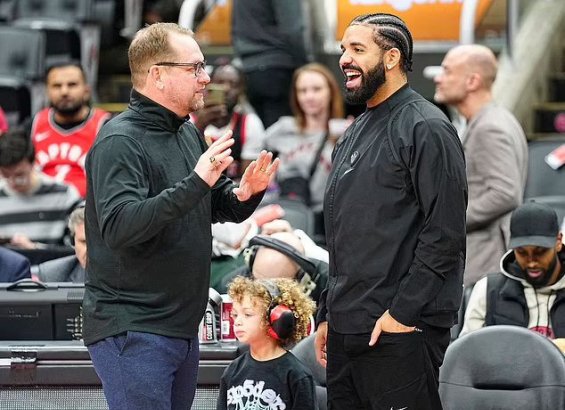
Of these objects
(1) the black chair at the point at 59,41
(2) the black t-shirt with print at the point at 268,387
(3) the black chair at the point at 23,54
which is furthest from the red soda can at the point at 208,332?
(1) the black chair at the point at 59,41

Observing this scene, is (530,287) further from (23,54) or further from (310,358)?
(23,54)

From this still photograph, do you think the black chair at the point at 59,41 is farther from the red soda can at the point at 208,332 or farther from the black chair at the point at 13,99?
the red soda can at the point at 208,332

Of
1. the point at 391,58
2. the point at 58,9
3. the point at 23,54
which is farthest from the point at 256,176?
the point at 58,9

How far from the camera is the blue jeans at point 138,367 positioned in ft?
14.9

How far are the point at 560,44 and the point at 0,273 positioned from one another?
574 cm

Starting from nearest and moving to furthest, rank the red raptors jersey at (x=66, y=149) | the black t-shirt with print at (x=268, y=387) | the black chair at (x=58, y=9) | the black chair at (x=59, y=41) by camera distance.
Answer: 1. the black t-shirt with print at (x=268, y=387)
2. the red raptors jersey at (x=66, y=149)
3. the black chair at (x=59, y=41)
4. the black chair at (x=58, y=9)

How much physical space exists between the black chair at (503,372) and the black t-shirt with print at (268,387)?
66 centimetres

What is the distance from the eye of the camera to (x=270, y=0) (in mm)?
10133

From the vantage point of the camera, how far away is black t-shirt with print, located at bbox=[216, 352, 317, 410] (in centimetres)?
551

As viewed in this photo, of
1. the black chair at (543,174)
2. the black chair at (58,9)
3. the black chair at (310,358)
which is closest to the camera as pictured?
the black chair at (310,358)

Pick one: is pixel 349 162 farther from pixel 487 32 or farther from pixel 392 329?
pixel 487 32

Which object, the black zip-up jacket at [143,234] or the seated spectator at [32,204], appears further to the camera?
the seated spectator at [32,204]

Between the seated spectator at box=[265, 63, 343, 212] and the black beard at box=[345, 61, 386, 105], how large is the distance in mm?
4251

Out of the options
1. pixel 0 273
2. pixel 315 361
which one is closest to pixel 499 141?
pixel 315 361
